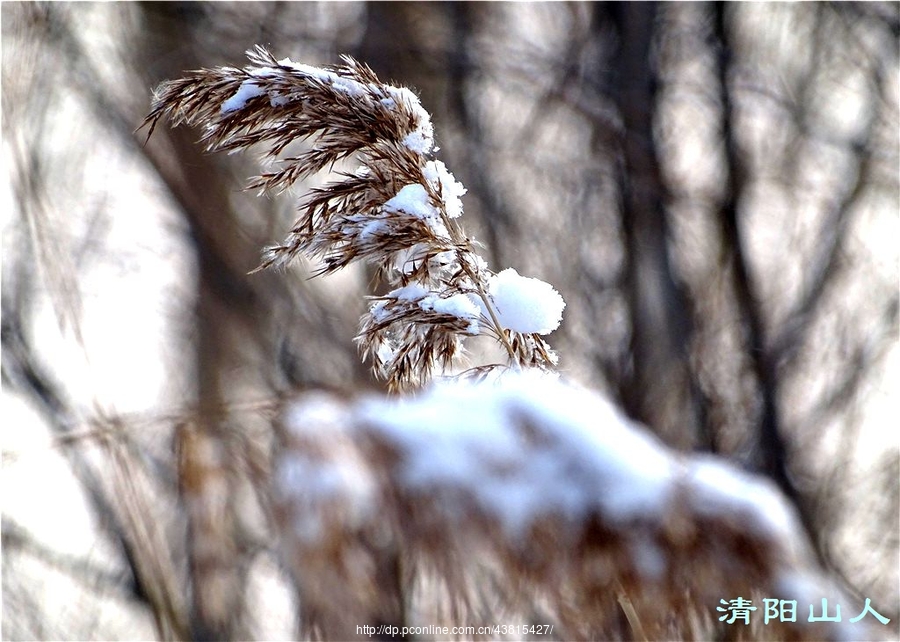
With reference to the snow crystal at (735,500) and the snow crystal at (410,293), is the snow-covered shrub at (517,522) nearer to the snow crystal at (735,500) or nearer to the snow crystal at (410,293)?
the snow crystal at (735,500)

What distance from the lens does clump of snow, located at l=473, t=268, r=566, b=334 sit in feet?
4.53

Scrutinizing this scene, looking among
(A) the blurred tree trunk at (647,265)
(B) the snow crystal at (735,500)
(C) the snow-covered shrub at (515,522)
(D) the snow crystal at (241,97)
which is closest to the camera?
(C) the snow-covered shrub at (515,522)

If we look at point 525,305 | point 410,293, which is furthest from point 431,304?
point 525,305

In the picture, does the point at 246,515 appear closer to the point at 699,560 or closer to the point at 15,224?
the point at 699,560

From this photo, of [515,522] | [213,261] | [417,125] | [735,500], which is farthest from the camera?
[213,261]

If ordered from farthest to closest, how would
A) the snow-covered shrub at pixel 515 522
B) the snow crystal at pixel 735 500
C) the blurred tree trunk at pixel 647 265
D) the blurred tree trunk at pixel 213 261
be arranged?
the blurred tree trunk at pixel 213 261 → the blurred tree trunk at pixel 647 265 → the snow crystal at pixel 735 500 → the snow-covered shrub at pixel 515 522

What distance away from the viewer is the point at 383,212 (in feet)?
4.56

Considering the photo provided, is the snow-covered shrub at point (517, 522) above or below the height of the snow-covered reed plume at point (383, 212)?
below

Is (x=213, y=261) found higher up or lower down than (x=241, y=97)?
higher up

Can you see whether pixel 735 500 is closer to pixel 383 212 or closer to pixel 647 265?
pixel 383 212

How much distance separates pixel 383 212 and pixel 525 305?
259mm

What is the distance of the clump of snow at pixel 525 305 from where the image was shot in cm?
138

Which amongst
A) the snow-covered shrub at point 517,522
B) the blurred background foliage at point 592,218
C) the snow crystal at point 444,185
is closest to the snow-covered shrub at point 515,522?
the snow-covered shrub at point 517,522

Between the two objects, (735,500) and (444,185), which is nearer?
(735,500)
